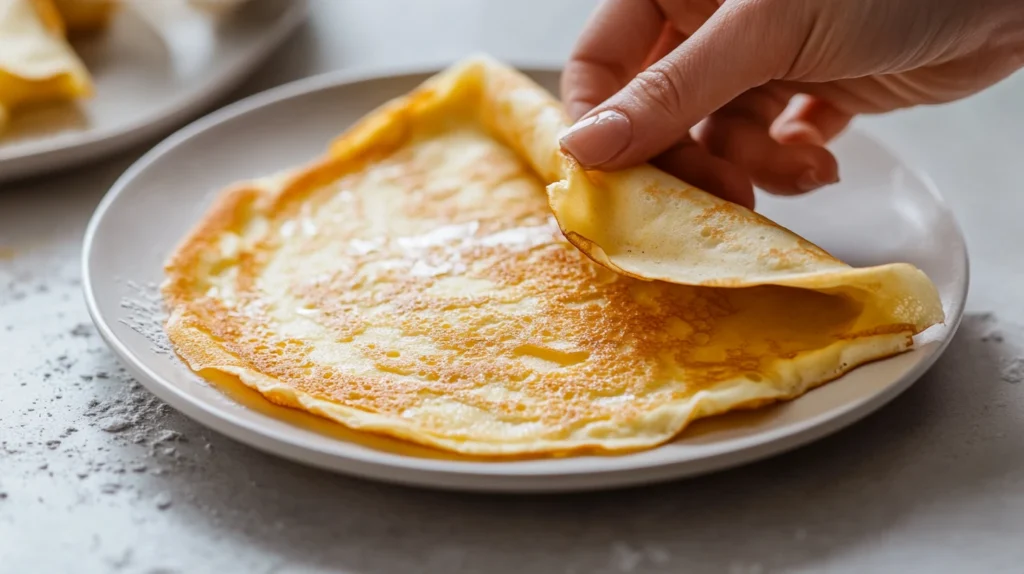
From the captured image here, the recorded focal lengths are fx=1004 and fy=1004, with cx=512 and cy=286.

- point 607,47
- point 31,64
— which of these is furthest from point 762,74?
point 31,64

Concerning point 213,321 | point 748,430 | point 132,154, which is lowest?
point 132,154

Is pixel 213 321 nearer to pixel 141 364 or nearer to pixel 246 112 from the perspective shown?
pixel 141 364

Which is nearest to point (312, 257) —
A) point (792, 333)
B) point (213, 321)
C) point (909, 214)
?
point (213, 321)

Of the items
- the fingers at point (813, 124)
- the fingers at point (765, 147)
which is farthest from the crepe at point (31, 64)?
the fingers at point (813, 124)

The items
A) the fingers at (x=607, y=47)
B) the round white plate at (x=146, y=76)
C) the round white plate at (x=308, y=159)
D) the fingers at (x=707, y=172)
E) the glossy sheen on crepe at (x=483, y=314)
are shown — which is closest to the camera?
the round white plate at (x=308, y=159)

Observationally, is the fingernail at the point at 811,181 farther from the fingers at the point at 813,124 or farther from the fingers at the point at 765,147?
the fingers at the point at 813,124


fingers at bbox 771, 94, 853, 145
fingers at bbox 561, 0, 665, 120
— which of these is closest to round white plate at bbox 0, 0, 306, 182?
fingers at bbox 561, 0, 665, 120
